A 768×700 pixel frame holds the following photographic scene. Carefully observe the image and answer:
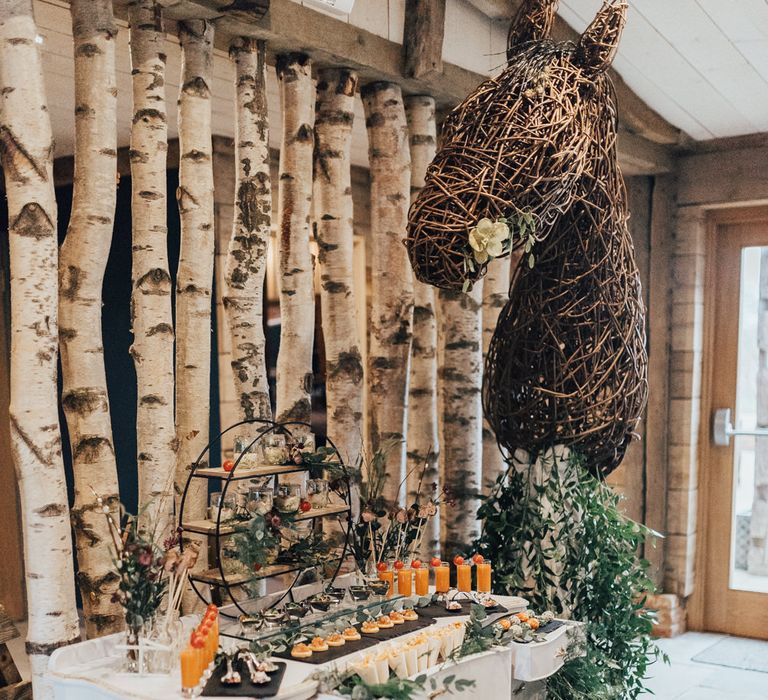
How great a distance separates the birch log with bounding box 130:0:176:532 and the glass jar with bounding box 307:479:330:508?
0.36 metres

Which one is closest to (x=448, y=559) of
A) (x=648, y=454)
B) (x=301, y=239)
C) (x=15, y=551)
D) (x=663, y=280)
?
(x=301, y=239)

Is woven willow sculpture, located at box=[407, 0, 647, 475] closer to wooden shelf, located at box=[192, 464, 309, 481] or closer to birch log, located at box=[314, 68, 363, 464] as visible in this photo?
birch log, located at box=[314, 68, 363, 464]

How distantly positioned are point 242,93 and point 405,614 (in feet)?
4.92

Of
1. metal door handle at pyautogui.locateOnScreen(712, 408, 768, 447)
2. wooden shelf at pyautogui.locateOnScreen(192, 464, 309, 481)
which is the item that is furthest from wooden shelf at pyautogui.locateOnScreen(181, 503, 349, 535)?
metal door handle at pyautogui.locateOnScreen(712, 408, 768, 447)

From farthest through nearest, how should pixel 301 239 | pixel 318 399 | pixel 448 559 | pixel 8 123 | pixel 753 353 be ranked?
1. pixel 318 399
2. pixel 753 353
3. pixel 448 559
4. pixel 301 239
5. pixel 8 123

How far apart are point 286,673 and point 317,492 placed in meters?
0.58

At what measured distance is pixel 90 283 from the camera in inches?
86.4

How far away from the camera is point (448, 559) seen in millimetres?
3369

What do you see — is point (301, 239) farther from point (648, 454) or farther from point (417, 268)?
point (648, 454)

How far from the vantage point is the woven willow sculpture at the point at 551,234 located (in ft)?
7.50

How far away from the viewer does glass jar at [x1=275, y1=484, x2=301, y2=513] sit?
7.41ft

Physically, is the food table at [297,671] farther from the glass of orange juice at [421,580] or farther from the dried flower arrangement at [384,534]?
the dried flower arrangement at [384,534]

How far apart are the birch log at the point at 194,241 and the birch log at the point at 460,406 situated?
1094 millimetres

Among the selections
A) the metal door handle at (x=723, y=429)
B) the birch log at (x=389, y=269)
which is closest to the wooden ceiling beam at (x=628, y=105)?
the birch log at (x=389, y=269)
